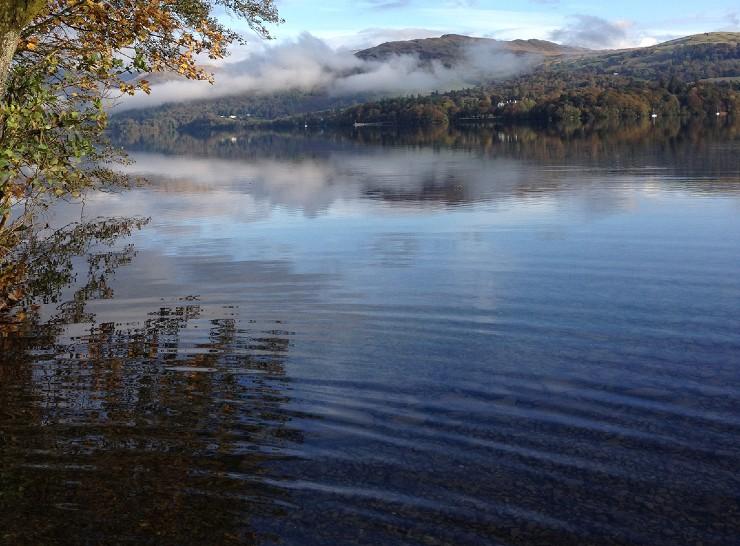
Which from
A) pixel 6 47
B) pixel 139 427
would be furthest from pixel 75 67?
pixel 139 427

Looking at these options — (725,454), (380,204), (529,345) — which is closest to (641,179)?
(380,204)

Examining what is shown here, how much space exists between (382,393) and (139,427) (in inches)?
155

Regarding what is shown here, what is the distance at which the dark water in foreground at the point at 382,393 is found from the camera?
928 cm

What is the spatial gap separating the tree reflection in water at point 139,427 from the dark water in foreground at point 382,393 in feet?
0.15

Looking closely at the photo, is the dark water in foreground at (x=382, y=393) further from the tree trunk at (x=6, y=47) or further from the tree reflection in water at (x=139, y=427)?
the tree trunk at (x=6, y=47)

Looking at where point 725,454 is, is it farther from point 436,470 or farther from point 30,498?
point 30,498

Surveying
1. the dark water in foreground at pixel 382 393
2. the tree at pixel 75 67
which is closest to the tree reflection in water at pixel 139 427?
the dark water in foreground at pixel 382 393

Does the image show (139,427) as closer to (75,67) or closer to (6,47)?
(6,47)

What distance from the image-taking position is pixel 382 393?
525 inches

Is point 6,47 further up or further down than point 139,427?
further up

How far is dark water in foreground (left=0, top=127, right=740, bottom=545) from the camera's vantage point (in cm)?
928

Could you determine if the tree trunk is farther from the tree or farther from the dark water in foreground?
the dark water in foreground

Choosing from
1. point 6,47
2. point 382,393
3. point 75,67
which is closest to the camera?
point 6,47

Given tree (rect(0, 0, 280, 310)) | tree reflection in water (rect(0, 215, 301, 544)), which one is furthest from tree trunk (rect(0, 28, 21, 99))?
tree reflection in water (rect(0, 215, 301, 544))
